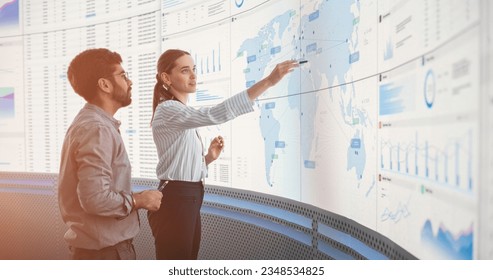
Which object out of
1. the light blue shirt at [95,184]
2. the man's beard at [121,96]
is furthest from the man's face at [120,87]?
the light blue shirt at [95,184]

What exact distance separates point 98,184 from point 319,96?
2.35ft

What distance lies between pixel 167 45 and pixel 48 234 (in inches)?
41.3

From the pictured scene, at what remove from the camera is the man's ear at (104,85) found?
153 centimetres

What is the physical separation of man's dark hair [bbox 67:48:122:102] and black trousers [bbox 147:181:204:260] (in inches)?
16.4

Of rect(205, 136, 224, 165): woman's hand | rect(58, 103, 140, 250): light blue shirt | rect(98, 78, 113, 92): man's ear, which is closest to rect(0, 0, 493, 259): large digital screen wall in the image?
rect(205, 136, 224, 165): woman's hand

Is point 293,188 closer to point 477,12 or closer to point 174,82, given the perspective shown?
point 174,82

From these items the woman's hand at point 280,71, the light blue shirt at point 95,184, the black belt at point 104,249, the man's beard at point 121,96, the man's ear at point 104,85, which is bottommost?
the black belt at point 104,249

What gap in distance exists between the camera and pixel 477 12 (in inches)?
38.9

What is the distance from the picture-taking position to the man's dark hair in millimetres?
1533

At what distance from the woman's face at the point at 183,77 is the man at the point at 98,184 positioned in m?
Answer: 0.27

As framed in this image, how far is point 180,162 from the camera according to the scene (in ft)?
5.53

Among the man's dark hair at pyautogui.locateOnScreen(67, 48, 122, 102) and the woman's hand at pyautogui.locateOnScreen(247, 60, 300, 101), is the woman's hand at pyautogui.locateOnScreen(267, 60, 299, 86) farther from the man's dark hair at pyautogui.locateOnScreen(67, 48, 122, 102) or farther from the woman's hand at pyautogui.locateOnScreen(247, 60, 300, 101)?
the man's dark hair at pyautogui.locateOnScreen(67, 48, 122, 102)

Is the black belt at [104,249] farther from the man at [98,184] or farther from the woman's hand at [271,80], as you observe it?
the woman's hand at [271,80]
